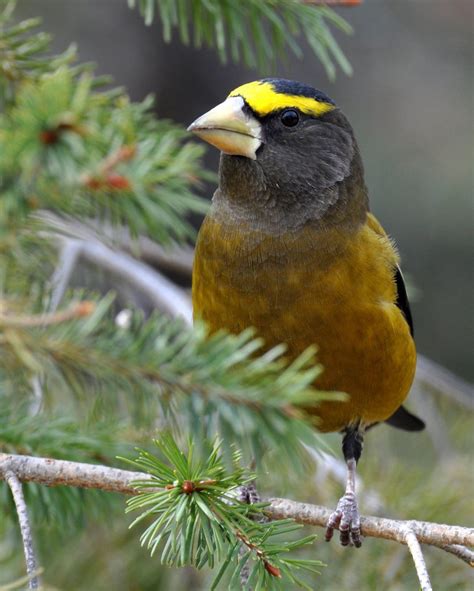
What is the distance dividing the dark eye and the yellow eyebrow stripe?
0.02 metres

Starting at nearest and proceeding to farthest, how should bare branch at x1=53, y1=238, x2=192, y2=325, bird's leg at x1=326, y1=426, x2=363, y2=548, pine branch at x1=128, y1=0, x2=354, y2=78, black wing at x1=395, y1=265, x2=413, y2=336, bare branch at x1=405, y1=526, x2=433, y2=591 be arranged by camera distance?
bare branch at x1=405, y1=526, x2=433, y2=591, pine branch at x1=128, y1=0, x2=354, y2=78, bird's leg at x1=326, y1=426, x2=363, y2=548, black wing at x1=395, y1=265, x2=413, y2=336, bare branch at x1=53, y1=238, x2=192, y2=325

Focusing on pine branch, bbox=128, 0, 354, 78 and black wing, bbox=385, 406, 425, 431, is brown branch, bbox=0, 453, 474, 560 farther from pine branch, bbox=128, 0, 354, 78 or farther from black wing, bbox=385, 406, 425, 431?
black wing, bbox=385, 406, 425, 431

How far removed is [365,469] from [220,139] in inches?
54.4

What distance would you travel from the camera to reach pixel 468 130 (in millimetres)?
6660

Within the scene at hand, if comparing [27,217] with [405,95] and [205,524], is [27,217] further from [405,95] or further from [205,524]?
[405,95]

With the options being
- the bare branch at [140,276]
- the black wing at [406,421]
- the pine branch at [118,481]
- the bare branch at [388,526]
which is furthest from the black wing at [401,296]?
the pine branch at [118,481]

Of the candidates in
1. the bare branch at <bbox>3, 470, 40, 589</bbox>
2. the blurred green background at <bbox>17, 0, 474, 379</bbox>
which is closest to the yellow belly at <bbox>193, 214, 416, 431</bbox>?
the bare branch at <bbox>3, 470, 40, 589</bbox>


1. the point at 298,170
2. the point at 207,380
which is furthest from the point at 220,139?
the point at 207,380

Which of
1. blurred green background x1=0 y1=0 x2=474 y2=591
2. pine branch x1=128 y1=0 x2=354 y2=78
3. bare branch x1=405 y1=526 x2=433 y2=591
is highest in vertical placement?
pine branch x1=128 y1=0 x2=354 y2=78

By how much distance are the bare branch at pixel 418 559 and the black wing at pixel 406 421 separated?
5.25ft

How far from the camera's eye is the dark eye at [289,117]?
2.83 metres

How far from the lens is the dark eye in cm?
283

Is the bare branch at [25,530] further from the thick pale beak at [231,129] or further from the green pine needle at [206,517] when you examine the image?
the thick pale beak at [231,129]

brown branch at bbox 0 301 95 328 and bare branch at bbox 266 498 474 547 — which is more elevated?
brown branch at bbox 0 301 95 328
